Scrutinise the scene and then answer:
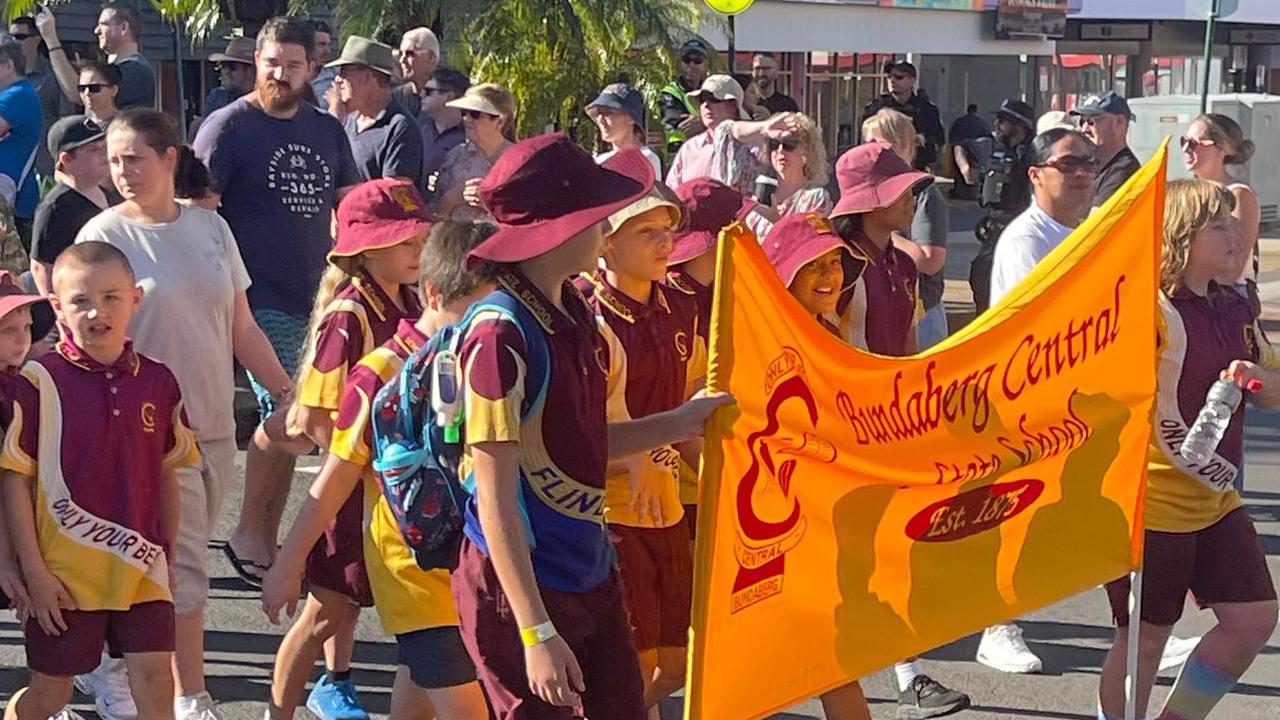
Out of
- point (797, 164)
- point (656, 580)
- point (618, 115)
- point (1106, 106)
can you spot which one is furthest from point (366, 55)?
point (656, 580)

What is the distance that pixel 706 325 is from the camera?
550 cm

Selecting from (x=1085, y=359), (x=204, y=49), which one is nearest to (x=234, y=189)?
(x=1085, y=359)

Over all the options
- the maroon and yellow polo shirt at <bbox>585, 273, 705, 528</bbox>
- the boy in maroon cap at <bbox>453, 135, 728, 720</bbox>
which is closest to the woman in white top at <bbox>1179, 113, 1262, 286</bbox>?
the maroon and yellow polo shirt at <bbox>585, 273, 705, 528</bbox>

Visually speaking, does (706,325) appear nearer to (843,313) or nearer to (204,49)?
(843,313)

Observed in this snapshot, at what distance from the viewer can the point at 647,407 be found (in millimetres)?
5141

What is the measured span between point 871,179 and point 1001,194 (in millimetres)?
5626

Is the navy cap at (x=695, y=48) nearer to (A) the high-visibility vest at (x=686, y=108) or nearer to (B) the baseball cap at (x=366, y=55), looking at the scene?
(A) the high-visibility vest at (x=686, y=108)

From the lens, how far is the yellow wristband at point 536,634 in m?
3.71

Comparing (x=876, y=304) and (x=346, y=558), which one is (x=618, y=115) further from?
(x=346, y=558)

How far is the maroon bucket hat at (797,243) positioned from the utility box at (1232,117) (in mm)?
18630

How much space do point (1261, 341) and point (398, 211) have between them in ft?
8.11

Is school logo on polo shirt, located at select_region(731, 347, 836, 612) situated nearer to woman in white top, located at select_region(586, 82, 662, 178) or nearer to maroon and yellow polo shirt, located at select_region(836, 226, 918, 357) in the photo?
maroon and yellow polo shirt, located at select_region(836, 226, 918, 357)

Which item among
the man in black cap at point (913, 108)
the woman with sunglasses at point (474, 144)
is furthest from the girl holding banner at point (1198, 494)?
the man in black cap at point (913, 108)

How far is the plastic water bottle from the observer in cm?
531
